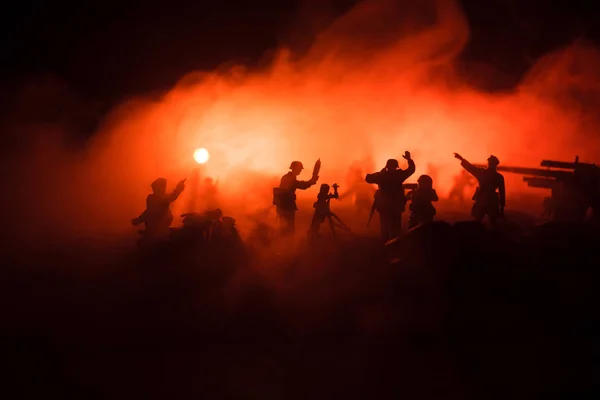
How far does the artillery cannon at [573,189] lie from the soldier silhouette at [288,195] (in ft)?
18.2

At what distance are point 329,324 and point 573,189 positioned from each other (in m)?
10.3

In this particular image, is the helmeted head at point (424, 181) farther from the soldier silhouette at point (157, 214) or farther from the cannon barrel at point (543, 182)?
the cannon barrel at point (543, 182)

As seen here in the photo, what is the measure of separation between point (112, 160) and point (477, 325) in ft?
68.9

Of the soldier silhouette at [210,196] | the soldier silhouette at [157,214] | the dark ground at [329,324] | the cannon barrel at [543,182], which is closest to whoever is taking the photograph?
the dark ground at [329,324]

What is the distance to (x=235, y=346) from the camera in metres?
7.39

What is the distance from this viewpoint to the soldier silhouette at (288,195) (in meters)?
12.4

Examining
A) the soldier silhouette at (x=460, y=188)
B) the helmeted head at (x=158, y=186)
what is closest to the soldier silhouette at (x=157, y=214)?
the helmeted head at (x=158, y=186)

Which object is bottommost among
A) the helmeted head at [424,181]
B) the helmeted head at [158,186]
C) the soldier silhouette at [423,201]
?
the soldier silhouette at [423,201]

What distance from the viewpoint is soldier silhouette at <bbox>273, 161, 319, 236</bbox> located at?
12.4 meters

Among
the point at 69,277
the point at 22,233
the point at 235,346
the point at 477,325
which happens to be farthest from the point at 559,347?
the point at 22,233

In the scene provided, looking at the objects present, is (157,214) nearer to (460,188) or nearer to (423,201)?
(423,201)

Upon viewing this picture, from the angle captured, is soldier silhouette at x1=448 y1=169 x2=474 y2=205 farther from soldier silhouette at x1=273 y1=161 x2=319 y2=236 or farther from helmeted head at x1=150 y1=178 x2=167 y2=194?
helmeted head at x1=150 y1=178 x2=167 y2=194

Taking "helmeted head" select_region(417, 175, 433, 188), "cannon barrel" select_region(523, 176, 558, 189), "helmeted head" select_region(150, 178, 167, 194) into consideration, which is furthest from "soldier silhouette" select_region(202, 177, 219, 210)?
"cannon barrel" select_region(523, 176, 558, 189)

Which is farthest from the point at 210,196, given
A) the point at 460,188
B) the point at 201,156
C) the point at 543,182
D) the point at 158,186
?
the point at 543,182
